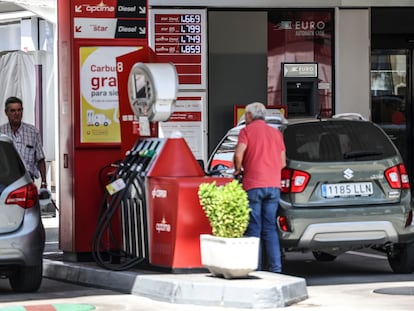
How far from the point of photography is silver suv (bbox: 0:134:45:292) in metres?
11.3

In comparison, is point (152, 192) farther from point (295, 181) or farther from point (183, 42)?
point (183, 42)

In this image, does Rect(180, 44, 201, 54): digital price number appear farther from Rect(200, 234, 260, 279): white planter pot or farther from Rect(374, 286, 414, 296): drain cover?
Rect(200, 234, 260, 279): white planter pot

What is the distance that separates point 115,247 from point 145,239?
67cm

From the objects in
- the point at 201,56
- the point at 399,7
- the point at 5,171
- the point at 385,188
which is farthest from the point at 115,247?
the point at 399,7

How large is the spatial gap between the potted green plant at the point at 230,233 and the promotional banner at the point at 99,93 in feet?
8.74

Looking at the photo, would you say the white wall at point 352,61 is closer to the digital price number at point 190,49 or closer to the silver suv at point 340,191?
the digital price number at point 190,49

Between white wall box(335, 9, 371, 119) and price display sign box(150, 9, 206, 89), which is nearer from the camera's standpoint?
price display sign box(150, 9, 206, 89)

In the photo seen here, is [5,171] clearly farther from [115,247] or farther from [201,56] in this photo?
[201,56]

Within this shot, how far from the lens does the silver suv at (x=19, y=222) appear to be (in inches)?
446

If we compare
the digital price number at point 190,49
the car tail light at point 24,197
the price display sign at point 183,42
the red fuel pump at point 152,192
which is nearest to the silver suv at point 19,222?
the car tail light at point 24,197

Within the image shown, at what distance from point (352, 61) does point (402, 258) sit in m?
7.73

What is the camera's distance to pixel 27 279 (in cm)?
1173

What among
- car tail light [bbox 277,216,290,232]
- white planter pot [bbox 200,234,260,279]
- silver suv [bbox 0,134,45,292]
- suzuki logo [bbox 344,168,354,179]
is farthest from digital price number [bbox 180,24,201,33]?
white planter pot [bbox 200,234,260,279]

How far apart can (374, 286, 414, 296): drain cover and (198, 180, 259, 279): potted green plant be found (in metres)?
1.40
